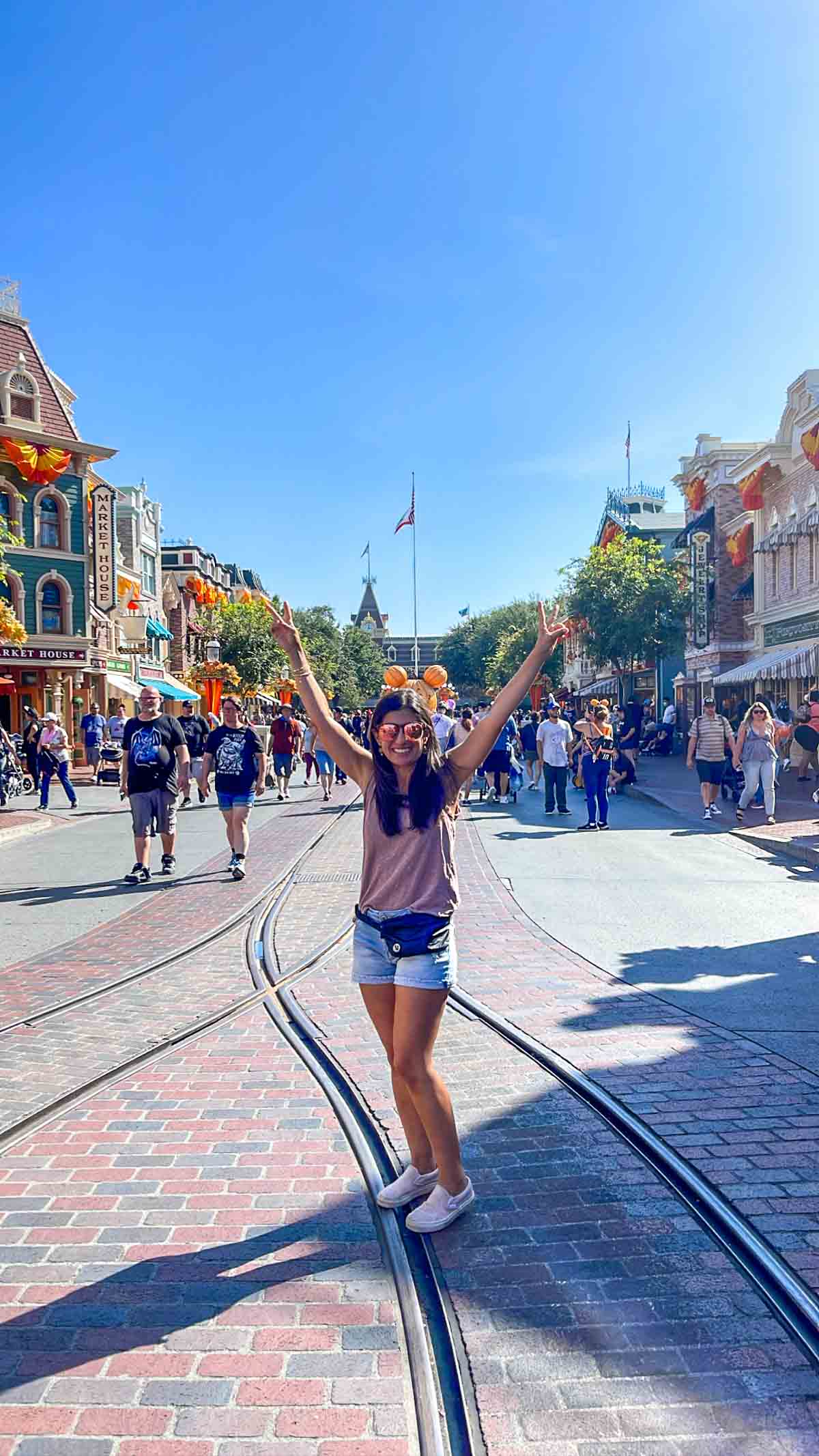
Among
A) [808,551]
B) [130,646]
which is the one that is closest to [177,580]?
[130,646]

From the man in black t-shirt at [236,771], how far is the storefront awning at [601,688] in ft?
163

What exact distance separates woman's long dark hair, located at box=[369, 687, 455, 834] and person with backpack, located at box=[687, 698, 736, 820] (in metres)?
12.0

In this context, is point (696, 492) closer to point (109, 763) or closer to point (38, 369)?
point (38, 369)

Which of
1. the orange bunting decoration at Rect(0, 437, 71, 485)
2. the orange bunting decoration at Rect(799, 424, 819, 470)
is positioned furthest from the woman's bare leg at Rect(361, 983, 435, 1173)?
the orange bunting decoration at Rect(0, 437, 71, 485)

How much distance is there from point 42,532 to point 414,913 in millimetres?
30744

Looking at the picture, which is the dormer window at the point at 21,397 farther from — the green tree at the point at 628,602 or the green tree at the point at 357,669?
the green tree at the point at 357,669

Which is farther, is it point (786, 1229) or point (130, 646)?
point (130, 646)

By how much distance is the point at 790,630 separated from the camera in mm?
30438

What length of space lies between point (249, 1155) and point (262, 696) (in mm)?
51320

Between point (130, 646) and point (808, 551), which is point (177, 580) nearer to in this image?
point (130, 646)

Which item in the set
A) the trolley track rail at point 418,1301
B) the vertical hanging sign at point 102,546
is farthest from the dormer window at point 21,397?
the trolley track rail at point 418,1301

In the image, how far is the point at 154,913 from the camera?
8.67 metres

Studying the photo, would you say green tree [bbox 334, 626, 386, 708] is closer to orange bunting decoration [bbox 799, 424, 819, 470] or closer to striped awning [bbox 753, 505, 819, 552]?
striped awning [bbox 753, 505, 819, 552]

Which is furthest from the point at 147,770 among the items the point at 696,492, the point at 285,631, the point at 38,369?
the point at 696,492
